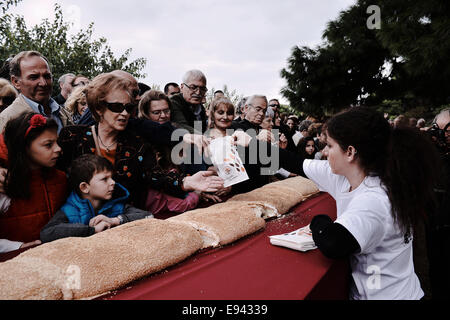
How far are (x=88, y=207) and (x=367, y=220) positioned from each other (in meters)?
1.24

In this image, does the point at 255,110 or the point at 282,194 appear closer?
the point at 282,194

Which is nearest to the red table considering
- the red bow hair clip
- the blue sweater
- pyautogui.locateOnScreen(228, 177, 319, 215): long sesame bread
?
pyautogui.locateOnScreen(228, 177, 319, 215): long sesame bread

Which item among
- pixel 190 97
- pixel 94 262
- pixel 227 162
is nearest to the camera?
pixel 94 262

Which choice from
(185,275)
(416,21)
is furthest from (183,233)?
(416,21)

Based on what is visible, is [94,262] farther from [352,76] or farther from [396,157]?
[352,76]

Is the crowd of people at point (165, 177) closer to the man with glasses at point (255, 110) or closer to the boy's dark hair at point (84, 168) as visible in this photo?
the boy's dark hair at point (84, 168)

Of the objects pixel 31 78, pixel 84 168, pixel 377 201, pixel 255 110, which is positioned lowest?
pixel 377 201

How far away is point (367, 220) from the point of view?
3.78 ft

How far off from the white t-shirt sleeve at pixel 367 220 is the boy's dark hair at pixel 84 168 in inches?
44.2

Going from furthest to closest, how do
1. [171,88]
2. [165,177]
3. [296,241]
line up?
[171,88] < [165,177] < [296,241]

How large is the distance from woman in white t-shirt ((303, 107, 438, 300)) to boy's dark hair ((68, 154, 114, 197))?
1.04 meters

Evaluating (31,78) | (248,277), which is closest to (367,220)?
(248,277)

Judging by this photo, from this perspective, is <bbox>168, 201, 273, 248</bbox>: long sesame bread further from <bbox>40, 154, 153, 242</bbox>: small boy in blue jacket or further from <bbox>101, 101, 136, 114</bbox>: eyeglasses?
<bbox>101, 101, 136, 114</bbox>: eyeglasses
